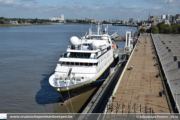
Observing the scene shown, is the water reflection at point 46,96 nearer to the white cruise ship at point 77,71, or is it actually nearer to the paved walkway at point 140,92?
the white cruise ship at point 77,71

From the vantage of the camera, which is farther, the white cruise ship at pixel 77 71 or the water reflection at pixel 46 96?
the water reflection at pixel 46 96

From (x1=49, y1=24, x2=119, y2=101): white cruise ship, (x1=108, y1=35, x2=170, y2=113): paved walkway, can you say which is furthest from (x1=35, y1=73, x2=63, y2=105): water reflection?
(x1=108, y1=35, x2=170, y2=113): paved walkway

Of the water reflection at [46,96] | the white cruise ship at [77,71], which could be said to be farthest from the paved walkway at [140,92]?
the water reflection at [46,96]

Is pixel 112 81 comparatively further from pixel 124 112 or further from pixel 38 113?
pixel 124 112

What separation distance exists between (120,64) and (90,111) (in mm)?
24169

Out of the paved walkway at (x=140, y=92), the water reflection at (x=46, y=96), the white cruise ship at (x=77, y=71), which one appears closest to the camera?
the paved walkway at (x=140, y=92)

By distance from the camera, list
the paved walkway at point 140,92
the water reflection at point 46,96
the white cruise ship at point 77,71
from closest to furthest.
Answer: the paved walkway at point 140,92
the white cruise ship at point 77,71
the water reflection at point 46,96

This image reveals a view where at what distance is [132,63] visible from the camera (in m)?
33.2

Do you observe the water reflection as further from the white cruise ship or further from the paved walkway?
the paved walkway

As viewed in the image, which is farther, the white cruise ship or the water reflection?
the water reflection

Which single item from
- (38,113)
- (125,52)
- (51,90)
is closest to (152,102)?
(38,113)

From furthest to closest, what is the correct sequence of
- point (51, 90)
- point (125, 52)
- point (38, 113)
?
point (125, 52), point (51, 90), point (38, 113)

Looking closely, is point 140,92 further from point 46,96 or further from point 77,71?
point 46,96

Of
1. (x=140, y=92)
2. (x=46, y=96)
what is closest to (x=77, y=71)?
(x=46, y=96)
